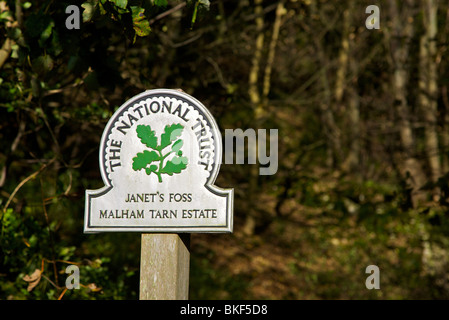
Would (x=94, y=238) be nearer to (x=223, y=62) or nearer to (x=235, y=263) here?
(x=235, y=263)

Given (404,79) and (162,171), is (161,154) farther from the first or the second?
(404,79)

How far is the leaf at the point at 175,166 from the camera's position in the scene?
9.37 ft

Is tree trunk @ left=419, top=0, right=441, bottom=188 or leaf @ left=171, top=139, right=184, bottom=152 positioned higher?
tree trunk @ left=419, top=0, right=441, bottom=188

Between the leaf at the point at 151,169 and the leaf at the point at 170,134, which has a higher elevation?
the leaf at the point at 170,134

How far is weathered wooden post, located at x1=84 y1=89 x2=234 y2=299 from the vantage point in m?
2.83

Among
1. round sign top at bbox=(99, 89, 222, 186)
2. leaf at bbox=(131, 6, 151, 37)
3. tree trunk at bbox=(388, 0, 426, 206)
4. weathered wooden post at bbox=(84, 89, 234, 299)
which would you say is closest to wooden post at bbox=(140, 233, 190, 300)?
weathered wooden post at bbox=(84, 89, 234, 299)

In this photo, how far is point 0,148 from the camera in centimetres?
525

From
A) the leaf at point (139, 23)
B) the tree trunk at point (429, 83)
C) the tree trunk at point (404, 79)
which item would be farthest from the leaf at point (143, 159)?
the tree trunk at point (429, 83)

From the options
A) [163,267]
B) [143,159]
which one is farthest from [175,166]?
[163,267]

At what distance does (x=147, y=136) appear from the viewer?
2906mm

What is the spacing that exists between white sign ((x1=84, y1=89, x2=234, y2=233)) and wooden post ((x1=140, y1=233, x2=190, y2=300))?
0.08 metres

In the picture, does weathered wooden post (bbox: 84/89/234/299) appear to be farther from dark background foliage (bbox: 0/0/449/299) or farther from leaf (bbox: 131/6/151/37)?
dark background foliage (bbox: 0/0/449/299)

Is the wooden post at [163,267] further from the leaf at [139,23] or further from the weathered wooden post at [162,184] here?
the leaf at [139,23]
